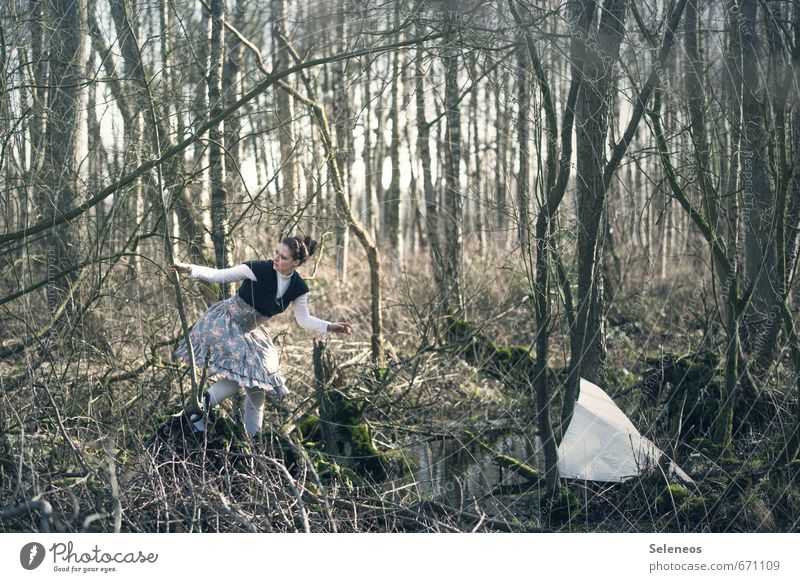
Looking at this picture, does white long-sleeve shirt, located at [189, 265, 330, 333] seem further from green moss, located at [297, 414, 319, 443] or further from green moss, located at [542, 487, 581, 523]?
green moss, located at [542, 487, 581, 523]

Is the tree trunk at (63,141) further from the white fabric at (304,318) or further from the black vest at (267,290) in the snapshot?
the white fabric at (304,318)

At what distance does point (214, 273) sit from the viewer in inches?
197

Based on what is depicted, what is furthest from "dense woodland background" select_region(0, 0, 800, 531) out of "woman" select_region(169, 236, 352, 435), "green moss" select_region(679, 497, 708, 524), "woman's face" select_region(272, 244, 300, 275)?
"woman's face" select_region(272, 244, 300, 275)

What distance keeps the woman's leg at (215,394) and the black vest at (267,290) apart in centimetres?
47

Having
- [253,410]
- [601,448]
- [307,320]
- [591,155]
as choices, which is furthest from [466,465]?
[591,155]

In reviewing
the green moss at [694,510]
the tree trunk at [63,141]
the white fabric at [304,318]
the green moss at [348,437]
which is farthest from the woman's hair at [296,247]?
the green moss at [694,510]

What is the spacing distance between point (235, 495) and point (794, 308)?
392 centimetres

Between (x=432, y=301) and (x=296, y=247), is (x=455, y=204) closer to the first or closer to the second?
(x=432, y=301)

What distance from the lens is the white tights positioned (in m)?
5.32

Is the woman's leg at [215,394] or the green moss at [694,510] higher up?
the woman's leg at [215,394]

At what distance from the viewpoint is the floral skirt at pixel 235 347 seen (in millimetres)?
5277

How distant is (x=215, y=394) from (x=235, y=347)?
0.30m
